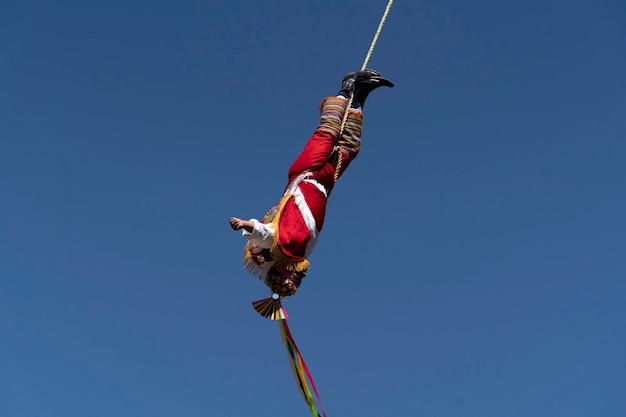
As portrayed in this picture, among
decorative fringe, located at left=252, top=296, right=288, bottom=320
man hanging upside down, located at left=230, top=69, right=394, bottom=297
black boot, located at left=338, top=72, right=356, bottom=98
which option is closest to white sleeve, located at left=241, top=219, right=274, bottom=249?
man hanging upside down, located at left=230, top=69, right=394, bottom=297

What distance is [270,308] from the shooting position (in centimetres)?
1070

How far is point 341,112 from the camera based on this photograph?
11.2 m

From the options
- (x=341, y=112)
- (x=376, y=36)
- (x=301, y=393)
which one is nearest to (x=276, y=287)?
(x=301, y=393)

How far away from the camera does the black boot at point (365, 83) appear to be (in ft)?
37.0

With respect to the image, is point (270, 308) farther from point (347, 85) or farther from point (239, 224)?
point (347, 85)

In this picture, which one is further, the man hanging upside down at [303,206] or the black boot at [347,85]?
the black boot at [347,85]

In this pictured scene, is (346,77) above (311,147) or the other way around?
above

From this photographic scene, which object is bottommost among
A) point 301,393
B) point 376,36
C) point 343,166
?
point 301,393

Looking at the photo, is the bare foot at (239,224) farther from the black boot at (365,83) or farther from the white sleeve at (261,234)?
the black boot at (365,83)

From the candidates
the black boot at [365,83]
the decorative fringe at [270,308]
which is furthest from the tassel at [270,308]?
the black boot at [365,83]

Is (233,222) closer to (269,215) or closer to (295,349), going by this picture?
(269,215)

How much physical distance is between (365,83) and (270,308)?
8.51ft

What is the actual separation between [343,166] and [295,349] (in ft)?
6.45

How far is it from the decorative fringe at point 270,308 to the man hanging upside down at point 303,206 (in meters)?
0.14
